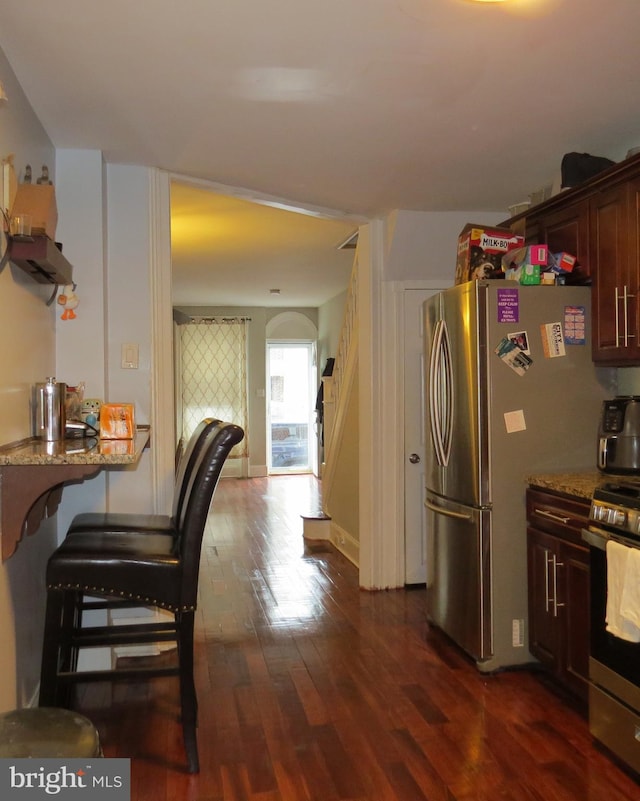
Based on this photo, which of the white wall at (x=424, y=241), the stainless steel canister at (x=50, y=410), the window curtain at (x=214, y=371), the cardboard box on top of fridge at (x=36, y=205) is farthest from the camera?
the window curtain at (x=214, y=371)

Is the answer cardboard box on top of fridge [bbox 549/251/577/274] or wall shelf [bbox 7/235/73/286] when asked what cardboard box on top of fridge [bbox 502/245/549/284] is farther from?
wall shelf [bbox 7/235/73/286]

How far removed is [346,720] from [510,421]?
1.41 meters

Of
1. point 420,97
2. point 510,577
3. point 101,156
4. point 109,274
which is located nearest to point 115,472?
point 109,274

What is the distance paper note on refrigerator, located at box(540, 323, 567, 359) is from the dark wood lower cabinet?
0.62 meters

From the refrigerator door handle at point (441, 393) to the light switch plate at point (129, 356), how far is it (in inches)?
58.1

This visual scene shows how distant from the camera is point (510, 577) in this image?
3.10 metres

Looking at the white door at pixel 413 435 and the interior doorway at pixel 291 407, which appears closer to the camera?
the white door at pixel 413 435

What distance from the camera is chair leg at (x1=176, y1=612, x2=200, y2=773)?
229 centimetres

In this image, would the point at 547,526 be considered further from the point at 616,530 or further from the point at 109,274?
the point at 109,274

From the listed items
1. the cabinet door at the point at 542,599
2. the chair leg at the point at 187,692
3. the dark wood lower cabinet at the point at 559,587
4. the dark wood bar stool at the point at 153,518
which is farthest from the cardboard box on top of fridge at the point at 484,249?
the chair leg at the point at 187,692

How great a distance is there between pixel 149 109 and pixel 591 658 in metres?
2.63

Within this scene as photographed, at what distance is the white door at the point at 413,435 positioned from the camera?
14.7 feet

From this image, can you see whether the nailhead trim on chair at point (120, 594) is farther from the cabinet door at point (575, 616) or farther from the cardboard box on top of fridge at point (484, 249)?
the cardboard box on top of fridge at point (484, 249)

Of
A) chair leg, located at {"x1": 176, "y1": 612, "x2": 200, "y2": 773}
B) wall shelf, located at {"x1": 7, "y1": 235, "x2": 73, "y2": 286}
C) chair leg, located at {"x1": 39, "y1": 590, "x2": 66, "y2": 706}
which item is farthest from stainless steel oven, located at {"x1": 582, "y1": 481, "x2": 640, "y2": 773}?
wall shelf, located at {"x1": 7, "y1": 235, "x2": 73, "y2": 286}
